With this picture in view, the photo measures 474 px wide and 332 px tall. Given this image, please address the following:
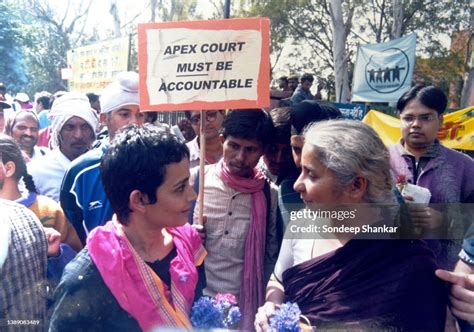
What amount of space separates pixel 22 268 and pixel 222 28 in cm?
111

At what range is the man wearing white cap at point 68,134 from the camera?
256 centimetres

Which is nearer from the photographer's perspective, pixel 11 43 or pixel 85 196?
pixel 85 196

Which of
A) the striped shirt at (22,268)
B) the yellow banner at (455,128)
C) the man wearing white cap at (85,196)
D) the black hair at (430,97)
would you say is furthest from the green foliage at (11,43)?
the yellow banner at (455,128)

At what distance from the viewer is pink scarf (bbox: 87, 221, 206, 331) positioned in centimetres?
130

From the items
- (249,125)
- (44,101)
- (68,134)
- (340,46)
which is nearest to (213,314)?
(249,125)

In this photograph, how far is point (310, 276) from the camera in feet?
4.87

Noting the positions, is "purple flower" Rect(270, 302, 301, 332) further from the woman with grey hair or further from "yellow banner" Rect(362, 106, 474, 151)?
"yellow banner" Rect(362, 106, 474, 151)

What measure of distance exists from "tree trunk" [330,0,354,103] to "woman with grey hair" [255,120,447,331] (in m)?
2.52

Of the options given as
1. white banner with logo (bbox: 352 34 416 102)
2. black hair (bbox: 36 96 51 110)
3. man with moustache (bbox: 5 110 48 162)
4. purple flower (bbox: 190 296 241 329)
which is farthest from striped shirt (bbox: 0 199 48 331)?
black hair (bbox: 36 96 51 110)

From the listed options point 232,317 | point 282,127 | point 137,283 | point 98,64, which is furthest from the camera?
point 98,64

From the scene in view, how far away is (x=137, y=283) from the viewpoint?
133cm

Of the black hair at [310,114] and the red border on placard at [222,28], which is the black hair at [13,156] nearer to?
the red border on placard at [222,28]

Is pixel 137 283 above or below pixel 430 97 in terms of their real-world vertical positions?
below

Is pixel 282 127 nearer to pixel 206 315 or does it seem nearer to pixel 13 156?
pixel 206 315
